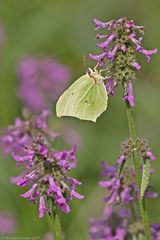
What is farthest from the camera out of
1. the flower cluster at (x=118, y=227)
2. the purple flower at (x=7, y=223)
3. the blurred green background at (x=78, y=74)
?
the blurred green background at (x=78, y=74)

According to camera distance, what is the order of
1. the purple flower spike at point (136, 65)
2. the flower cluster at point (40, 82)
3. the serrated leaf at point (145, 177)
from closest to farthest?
the serrated leaf at point (145, 177) → the purple flower spike at point (136, 65) → the flower cluster at point (40, 82)

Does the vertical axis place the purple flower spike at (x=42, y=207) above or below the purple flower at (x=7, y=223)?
below

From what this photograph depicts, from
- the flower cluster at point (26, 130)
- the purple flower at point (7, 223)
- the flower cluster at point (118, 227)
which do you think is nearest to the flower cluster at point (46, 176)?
the flower cluster at point (118, 227)

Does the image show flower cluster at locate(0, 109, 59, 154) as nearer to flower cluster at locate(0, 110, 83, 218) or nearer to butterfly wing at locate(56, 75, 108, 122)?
butterfly wing at locate(56, 75, 108, 122)

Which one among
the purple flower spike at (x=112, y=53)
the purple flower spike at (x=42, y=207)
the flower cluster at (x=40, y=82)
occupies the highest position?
the flower cluster at (x=40, y=82)

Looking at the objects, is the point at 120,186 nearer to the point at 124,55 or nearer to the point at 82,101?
the point at 82,101

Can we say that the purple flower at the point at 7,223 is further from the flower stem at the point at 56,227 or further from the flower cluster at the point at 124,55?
the flower cluster at the point at 124,55

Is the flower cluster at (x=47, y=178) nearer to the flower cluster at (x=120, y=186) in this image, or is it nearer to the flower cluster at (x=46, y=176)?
the flower cluster at (x=46, y=176)

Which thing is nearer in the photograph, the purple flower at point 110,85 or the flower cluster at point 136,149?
the flower cluster at point 136,149
